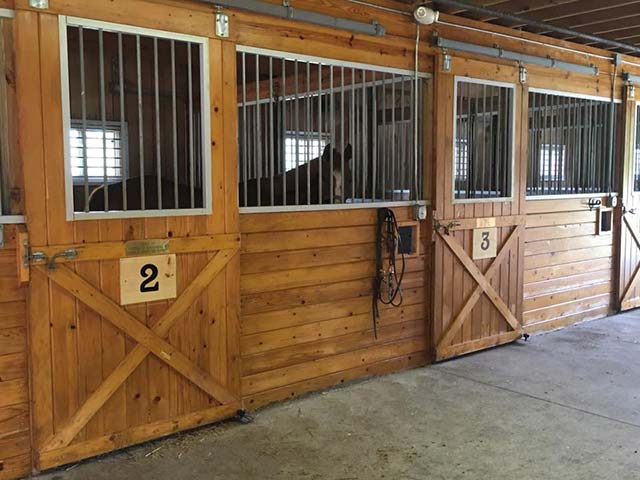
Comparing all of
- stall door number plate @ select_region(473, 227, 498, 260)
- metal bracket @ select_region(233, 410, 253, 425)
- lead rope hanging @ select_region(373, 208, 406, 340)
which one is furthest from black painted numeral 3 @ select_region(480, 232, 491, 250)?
metal bracket @ select_region(233, 410, 253, 425)

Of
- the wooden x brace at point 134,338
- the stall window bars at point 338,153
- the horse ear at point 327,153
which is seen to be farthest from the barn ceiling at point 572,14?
the wooden x brace at point 134,338

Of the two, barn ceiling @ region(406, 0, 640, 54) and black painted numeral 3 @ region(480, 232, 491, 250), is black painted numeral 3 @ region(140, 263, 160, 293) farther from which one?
black painted numeral 3 @ region(480, 232, 491, 250)

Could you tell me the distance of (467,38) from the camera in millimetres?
4285

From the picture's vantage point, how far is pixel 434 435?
305 cm

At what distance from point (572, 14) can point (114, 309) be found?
12.0ft

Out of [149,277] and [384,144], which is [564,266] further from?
[149,277]

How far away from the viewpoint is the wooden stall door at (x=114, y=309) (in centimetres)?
257

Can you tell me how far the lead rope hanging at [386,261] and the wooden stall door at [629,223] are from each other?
115 inches

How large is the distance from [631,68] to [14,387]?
5617 millimetres

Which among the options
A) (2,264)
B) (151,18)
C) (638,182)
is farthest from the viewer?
(638,182)

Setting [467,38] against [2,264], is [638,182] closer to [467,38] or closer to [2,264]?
[467,38]

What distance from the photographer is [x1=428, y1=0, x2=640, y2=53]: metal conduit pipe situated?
153 inches

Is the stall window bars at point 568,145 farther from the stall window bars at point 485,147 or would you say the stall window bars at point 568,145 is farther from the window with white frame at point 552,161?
the stall window bars at point 485,147

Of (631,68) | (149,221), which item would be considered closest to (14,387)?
(149,221)
